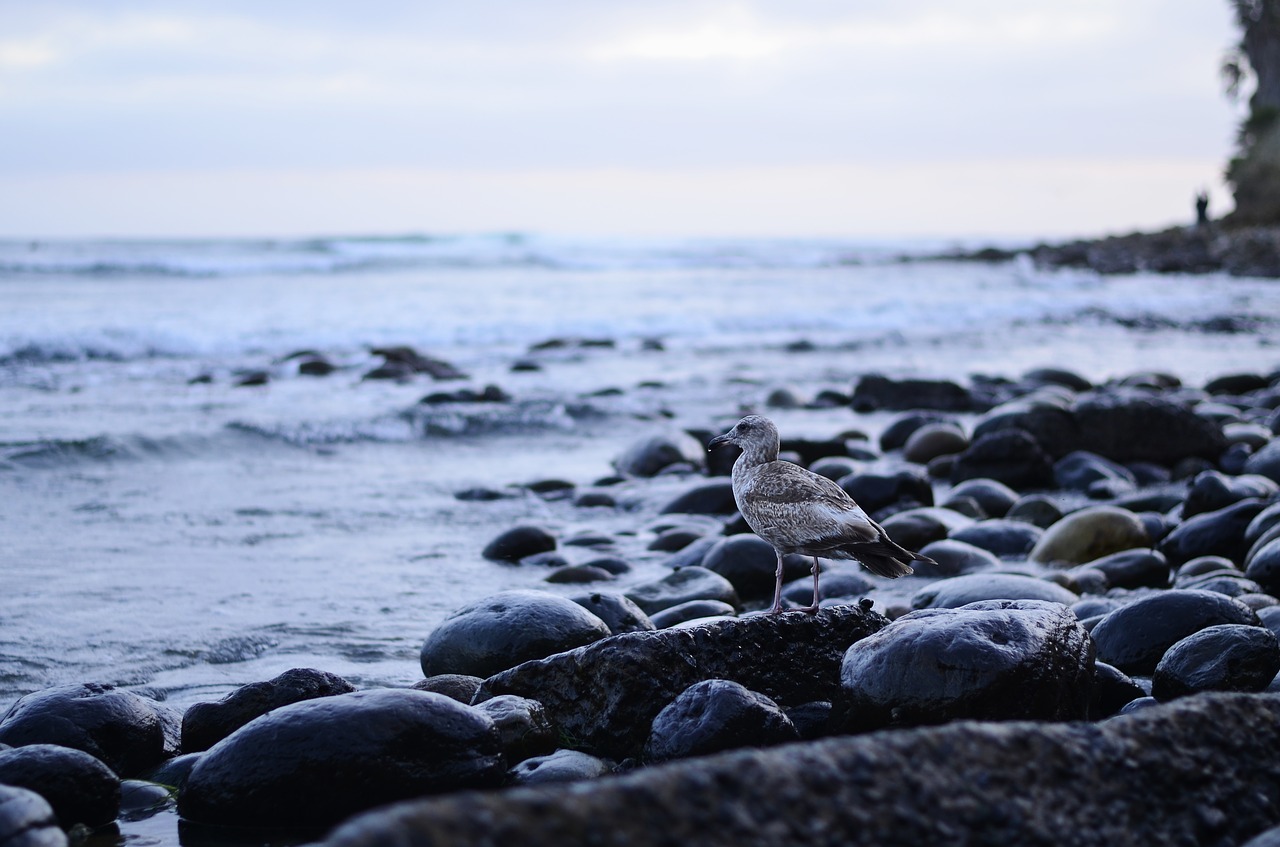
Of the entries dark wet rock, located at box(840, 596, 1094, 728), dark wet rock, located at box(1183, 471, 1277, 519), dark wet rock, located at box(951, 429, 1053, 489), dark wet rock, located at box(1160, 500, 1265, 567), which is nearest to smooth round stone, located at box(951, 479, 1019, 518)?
dark wet rock, located at box(951, 429, 1053, 489)

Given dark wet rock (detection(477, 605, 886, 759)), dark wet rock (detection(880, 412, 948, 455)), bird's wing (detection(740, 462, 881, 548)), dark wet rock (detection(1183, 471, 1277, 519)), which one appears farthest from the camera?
dark wet rock (detection(880, 412, 948, 455))

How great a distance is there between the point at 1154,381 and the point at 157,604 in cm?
1284

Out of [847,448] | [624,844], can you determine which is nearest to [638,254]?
[847,448]

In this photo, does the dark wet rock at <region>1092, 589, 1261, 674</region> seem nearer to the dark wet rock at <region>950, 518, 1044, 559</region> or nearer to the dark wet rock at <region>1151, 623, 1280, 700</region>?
the dark wet rock at <region>1151, 623, 1280, 700</region>

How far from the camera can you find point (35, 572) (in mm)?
6926

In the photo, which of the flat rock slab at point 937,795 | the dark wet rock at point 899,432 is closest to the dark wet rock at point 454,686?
the flat rock slab at point 937,795

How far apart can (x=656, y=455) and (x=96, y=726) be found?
6.64m

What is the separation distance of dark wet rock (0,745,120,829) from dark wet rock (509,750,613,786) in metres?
1.30

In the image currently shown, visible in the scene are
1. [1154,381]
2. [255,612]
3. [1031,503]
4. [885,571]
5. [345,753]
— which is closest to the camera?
[345,753]

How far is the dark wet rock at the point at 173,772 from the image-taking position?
412 cm

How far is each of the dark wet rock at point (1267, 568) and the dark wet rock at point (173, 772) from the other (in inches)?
207

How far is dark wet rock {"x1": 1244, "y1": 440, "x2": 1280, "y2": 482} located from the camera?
909 centimetres

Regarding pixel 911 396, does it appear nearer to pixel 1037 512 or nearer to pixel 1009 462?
pixel 1009 462

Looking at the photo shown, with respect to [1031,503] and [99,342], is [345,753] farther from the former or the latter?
[99,342]
